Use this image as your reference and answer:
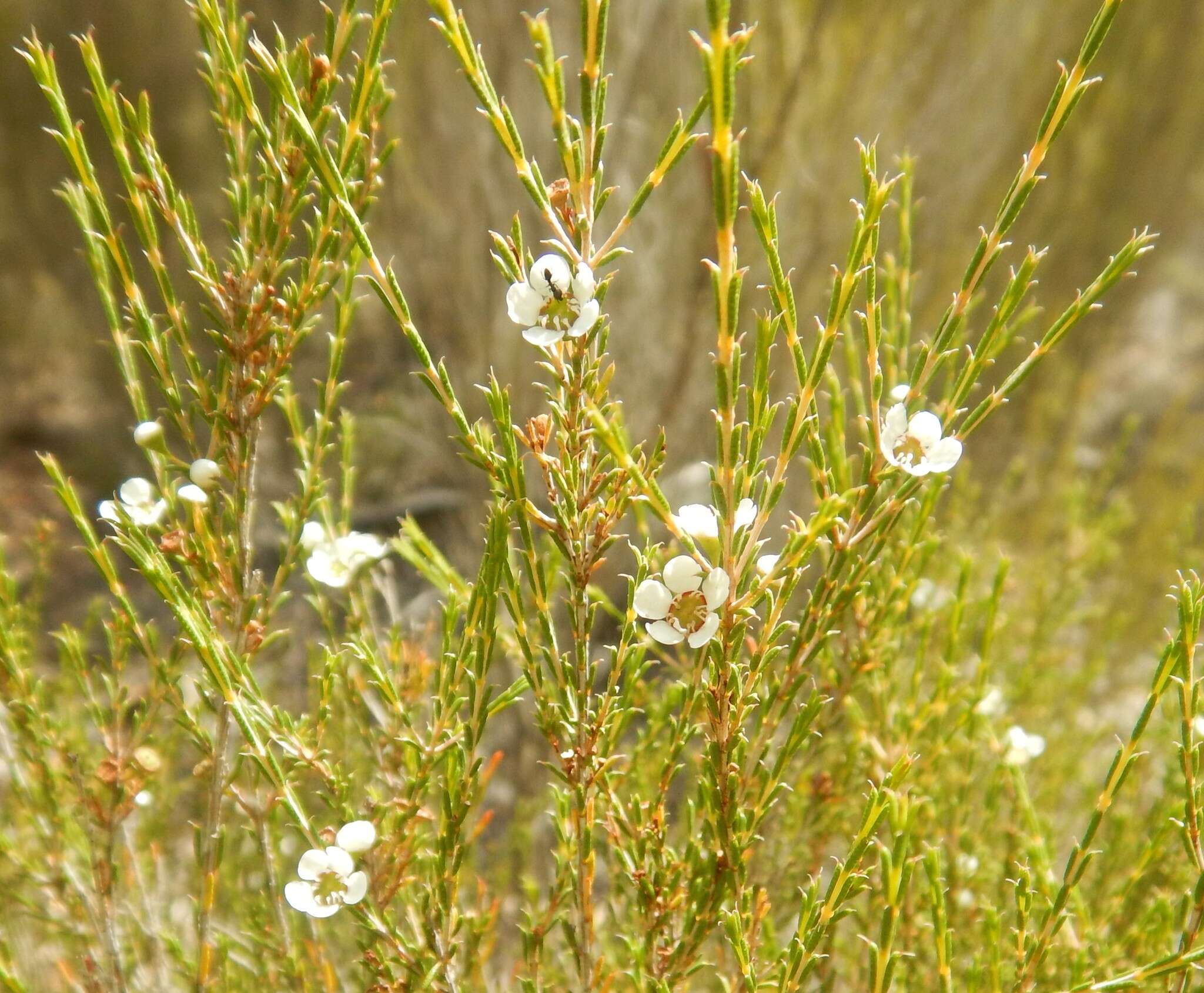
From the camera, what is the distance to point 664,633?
44cm

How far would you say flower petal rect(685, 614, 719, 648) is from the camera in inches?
16.6

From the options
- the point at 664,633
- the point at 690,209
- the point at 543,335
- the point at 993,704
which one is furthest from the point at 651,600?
the point at 690,209

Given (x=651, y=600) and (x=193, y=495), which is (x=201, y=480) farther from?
(x=651, y=600)

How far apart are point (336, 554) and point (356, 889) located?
1.09 feet

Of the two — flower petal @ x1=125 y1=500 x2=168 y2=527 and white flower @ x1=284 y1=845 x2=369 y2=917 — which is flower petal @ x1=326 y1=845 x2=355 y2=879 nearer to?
white flower @ x1=284 y1=845 x2=369 y2=917

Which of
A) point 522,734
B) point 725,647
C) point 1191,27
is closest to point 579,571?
point 725,647

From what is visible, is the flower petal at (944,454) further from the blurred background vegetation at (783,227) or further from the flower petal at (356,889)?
the blurred background vegetation at (783,227)

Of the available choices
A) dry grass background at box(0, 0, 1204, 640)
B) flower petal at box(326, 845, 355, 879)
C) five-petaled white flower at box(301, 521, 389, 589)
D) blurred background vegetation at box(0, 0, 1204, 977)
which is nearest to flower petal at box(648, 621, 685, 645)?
flower petal at box(326, 845, 355, 879)

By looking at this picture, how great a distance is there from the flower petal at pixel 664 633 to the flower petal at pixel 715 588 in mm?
26

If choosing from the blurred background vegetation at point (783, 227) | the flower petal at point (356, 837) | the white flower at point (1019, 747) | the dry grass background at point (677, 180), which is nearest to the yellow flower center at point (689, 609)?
the flower petal at point (356, 837)

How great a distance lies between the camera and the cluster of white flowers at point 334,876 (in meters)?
0.50

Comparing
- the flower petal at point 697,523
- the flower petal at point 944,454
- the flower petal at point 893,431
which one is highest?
the flower petal at point 893,431

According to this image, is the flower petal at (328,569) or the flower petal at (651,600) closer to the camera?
the flower petal at (651,600)

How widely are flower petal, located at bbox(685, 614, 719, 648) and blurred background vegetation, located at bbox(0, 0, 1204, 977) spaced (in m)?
0.91
